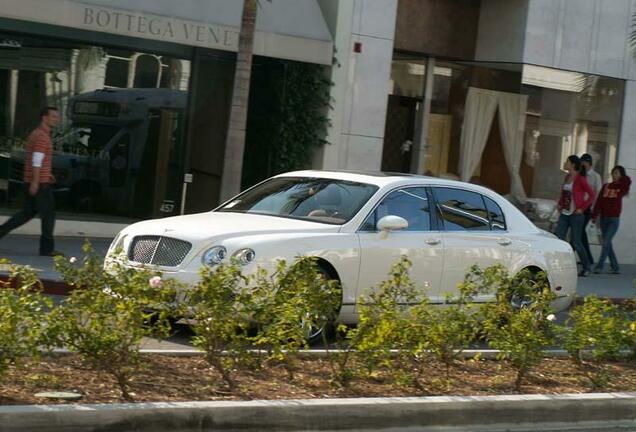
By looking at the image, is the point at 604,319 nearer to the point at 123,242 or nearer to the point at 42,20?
the point at 123,242

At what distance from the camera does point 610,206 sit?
784 inches

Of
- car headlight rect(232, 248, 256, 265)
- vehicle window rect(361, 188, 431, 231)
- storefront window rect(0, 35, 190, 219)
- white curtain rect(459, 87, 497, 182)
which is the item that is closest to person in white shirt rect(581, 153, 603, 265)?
white curtain rect(459, 87, 497, 182)

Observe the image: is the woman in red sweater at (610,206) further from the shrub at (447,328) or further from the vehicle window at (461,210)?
the shrub at (447,328)

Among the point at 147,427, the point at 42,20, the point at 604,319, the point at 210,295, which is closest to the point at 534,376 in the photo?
the point at 604,319

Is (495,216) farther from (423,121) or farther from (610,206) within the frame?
(423,121)

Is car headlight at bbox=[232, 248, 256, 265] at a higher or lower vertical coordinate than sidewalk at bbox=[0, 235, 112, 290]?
higher

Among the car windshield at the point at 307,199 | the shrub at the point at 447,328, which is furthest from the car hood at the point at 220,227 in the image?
the shrub at the point at 447,328

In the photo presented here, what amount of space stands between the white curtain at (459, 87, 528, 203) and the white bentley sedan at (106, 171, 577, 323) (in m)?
9.77

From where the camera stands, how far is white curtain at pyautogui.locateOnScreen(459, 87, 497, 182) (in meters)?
22.2

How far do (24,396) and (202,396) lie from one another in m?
1.11

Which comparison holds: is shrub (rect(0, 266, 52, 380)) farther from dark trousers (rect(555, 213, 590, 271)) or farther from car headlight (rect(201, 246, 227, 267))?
dark trousers (rect(555, 213, 590, 271))

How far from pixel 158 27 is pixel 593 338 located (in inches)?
365

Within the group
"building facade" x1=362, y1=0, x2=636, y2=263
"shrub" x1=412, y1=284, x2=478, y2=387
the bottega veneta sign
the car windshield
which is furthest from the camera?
"building facade" x1=362, y1=0, x2=636, y2=263

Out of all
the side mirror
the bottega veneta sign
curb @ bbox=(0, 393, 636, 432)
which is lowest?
curb @ bbox=(0, 393, 636, 432)
